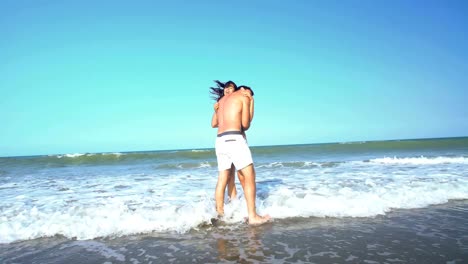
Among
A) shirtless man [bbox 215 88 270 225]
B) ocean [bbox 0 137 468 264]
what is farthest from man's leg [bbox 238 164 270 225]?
ocean [bbox 0 137 468 264]

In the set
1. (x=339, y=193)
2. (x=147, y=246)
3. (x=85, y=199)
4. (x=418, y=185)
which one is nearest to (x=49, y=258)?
(x=147, y=246)

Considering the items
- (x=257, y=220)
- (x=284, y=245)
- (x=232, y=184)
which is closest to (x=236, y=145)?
(x=232, y=184)


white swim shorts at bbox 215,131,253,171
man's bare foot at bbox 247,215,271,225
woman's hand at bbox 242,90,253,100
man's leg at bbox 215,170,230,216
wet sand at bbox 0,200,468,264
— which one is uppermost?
woman's hand at bbox 242,90,253,100

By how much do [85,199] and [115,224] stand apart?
273 cm

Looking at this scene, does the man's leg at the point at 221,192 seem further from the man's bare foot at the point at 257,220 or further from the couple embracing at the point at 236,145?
the man's bare foot at the point at 257,220

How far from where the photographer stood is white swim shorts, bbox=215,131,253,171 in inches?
173

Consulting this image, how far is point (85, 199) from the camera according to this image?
21.0 ft

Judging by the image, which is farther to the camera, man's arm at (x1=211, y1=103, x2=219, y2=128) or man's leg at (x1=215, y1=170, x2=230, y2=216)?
man's arm at (x1=211, y1=103, x2=219, y2=128)

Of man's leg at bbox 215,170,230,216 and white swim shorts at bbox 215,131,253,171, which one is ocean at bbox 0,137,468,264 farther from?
white swim shorts at bbox 215,131,253,171

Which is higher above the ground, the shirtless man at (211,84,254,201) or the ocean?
the shirtless man at (211,84,254,201)

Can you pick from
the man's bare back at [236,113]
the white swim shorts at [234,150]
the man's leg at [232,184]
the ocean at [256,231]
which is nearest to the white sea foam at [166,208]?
the ocean at [256,231]

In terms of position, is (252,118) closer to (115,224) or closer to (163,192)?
(115,224)

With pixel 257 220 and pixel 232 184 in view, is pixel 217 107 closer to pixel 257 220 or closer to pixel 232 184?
pixel 232 184

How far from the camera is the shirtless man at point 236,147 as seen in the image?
4.36 m
